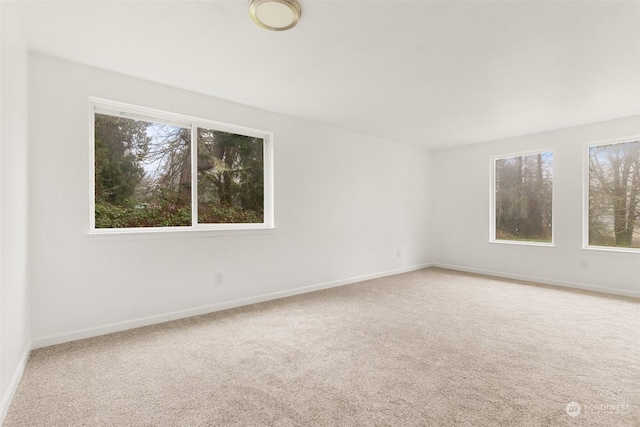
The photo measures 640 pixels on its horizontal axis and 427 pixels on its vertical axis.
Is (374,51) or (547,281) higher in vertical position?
(374,51)

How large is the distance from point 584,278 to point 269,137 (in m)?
4.75

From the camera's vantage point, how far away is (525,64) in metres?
2.68

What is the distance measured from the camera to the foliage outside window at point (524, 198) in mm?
4906

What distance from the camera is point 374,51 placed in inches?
98.0

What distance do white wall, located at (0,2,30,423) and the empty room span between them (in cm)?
3

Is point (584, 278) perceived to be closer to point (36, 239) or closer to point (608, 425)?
point (608, 425)

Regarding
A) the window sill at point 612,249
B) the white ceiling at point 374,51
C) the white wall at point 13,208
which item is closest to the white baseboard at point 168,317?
the white wall at point 13,208

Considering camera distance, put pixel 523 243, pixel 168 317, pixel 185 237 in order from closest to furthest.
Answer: pixel 168 317 → pixel 185 237 → pixel 523 243

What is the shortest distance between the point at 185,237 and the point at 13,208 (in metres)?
1.40

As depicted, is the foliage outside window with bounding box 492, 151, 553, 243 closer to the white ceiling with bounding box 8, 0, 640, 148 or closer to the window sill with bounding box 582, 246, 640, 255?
the window sill with bounding box 582, 246, 640, 255

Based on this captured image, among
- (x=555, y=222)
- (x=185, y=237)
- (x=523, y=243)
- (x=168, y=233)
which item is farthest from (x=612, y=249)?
(x=168, y=233)

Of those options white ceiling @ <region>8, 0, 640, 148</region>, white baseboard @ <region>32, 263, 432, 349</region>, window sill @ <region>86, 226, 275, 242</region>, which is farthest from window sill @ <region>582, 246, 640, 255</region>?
window sill @ <region>86, 226, 275, 242</region>

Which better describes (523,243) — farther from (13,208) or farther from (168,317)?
(13,208)

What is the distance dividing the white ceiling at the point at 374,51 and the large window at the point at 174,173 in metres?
0.44
